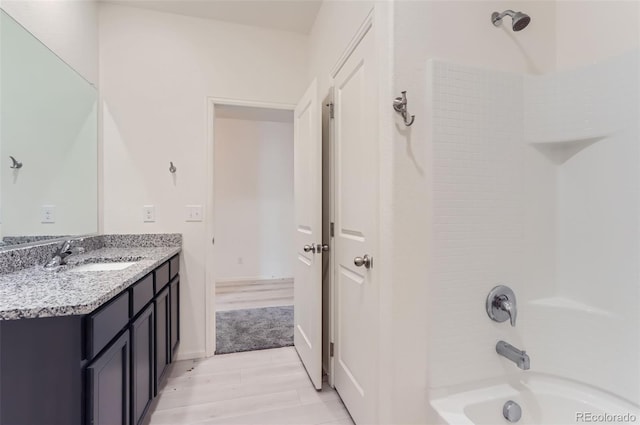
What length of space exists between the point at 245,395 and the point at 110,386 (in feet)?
3.20

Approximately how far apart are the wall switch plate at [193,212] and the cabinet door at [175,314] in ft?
1.55

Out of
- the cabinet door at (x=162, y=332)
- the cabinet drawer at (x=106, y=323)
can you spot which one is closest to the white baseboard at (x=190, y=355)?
the cabinet door at (x=162, y=332)

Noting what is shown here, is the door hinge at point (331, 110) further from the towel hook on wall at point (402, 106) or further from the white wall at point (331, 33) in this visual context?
the towel hook on wall at point (402, 106)

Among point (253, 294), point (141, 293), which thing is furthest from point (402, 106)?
point (253, 294)

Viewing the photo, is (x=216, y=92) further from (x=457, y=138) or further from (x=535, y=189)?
(x=535, y=189)

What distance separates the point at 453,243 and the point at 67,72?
8.22ft

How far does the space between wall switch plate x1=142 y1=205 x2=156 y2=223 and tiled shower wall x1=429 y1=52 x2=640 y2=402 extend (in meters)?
2.05

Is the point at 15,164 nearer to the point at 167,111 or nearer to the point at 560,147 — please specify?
the point at 167,111

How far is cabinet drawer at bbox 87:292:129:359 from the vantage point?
90cm

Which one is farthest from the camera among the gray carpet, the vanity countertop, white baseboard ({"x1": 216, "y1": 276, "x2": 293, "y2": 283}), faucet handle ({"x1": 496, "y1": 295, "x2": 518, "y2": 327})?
white baseboard ({"x1": 216, "y1": 276, "x2": 293, "y2": 283})

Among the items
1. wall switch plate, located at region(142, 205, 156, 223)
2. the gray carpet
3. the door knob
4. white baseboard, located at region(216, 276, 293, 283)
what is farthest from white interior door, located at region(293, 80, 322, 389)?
white baseboard, located at region(216, 276, 293, 283)

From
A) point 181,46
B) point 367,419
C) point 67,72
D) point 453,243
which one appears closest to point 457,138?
point 453,243

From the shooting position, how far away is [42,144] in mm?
1671

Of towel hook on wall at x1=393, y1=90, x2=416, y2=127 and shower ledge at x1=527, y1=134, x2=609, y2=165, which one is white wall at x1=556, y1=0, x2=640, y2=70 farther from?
towel hook on wall at x1=393, y1=90, x2=416, y2=127
